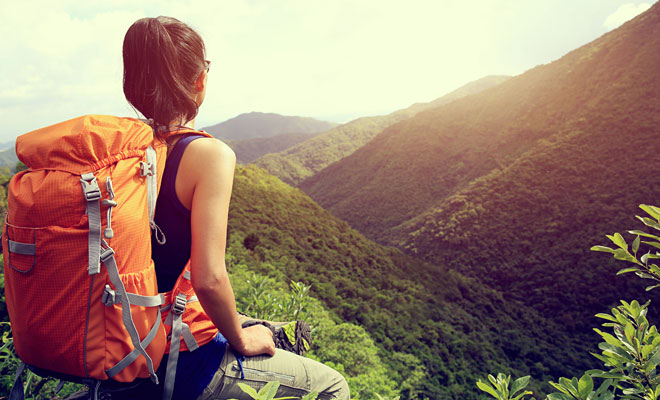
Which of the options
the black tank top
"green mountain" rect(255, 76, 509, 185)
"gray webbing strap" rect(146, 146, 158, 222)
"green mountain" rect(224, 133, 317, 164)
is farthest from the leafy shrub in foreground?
"green mountain" rect(224, 133, 317, 164)

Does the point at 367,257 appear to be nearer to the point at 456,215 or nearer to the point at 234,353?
the point at 234,353

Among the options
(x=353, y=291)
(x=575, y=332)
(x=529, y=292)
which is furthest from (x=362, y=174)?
(x=353, y=291)

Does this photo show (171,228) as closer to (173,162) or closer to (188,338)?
(173,162)

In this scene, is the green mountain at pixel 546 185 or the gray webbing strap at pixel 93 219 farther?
the green mountain at pixel 546 185

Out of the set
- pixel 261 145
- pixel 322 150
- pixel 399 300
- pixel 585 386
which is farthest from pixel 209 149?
pixel 261 145

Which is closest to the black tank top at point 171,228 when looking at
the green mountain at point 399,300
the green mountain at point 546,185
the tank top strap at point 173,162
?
the tank top strap at point 173,162

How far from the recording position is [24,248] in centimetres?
88

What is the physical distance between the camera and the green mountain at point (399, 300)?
10680 millimetres

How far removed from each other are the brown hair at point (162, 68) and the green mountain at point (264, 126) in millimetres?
177882

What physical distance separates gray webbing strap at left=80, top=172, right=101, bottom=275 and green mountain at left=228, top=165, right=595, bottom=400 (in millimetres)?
8082

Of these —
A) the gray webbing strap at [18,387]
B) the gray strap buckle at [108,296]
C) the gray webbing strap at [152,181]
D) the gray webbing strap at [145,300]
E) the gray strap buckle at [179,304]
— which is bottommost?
the gray webbing strap at [18,387]

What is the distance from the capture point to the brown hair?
1083mm

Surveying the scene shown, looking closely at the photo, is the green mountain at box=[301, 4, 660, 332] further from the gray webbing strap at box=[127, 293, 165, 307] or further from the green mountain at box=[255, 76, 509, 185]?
the green mountain at box=[255, 76, 509, 185]

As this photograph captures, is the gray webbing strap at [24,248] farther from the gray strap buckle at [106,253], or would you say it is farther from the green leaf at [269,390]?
the green leaf at [269,390]
